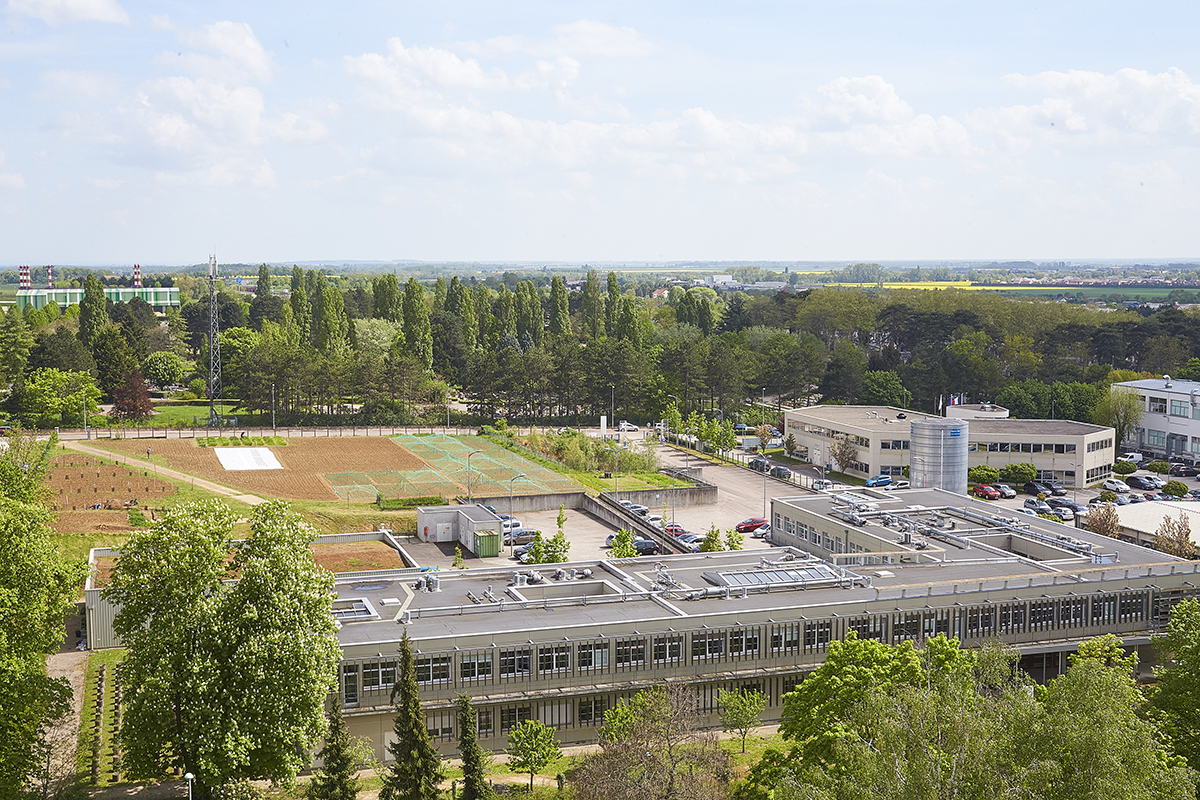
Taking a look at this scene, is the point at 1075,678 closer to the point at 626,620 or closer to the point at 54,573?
the point at 626,620

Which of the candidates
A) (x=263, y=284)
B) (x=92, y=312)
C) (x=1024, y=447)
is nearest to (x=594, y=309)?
(x=92, y=312)

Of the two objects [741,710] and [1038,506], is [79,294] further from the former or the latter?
[741,710]

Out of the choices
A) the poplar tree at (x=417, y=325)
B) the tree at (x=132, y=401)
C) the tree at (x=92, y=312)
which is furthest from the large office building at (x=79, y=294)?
the tree at (x=132, y=401)

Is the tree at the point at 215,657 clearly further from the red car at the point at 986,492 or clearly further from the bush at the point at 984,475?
the bush at the point at 984,475

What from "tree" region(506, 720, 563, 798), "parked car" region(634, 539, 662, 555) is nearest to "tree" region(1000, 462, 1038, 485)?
"parked car" region(634, 539, 662, 555)

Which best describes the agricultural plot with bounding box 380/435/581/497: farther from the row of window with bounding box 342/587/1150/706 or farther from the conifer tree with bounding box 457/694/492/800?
the conifer tree with bounding box 457/694/492/800
